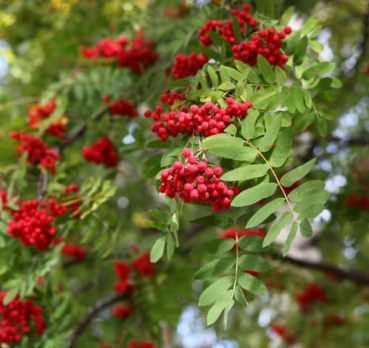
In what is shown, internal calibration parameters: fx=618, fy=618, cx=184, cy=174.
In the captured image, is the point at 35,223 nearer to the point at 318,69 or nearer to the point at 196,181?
the point at 196,181

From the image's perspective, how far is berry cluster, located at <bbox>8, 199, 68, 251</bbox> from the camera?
7.83ft

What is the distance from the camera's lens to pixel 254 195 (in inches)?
65.6

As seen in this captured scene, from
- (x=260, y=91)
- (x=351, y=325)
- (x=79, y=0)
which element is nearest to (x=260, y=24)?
(x=260, y=91)

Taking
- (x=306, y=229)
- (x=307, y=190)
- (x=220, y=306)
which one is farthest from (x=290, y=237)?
(x=220, y=306)

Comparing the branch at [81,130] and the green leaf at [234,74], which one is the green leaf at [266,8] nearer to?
the green leaf at [234,74]

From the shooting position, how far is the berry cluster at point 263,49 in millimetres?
2043

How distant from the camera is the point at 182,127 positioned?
1820 millimetres

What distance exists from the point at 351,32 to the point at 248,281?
4.38m

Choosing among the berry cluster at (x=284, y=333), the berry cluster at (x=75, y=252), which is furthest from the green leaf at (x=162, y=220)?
the berry cluster at (x=284, y=333)

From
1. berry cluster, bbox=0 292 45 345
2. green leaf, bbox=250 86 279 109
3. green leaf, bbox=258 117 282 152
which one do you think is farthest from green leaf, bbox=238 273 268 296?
berry cluster, bbox=0 292 45 345

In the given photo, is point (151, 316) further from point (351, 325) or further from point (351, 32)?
point (351, 32)

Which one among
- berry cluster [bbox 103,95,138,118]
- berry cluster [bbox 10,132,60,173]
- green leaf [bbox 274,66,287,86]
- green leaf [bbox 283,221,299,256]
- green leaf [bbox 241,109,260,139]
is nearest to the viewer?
green leaf [bbox 283,221,299,256]

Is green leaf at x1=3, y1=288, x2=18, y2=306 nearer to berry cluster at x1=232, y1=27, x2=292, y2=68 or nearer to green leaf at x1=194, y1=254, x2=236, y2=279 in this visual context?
green leaf at x1=194, y1=254, x2=236, y2=279

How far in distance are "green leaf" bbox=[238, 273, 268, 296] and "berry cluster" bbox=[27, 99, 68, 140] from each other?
5.10ft
